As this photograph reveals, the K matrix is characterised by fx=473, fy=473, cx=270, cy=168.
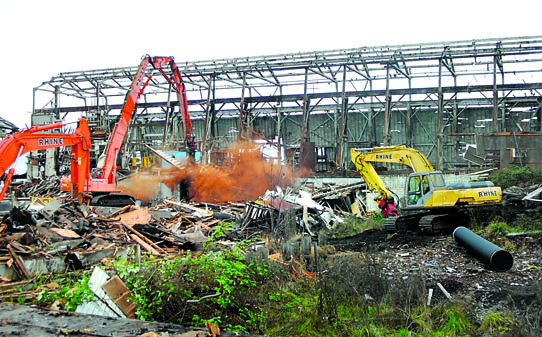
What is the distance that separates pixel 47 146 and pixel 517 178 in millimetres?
16700

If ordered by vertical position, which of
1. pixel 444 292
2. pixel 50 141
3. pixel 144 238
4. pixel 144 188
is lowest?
pixel 444 292

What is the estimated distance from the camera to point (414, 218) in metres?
15.9

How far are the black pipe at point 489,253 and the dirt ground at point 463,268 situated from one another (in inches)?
5.8

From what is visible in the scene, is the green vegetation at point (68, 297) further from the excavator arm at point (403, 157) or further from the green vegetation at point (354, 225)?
the excavator arm at point (403, 157)

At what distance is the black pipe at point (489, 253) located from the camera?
9797mm

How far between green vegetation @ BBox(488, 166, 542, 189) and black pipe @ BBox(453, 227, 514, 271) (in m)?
7.47

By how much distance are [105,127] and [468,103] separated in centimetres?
2453

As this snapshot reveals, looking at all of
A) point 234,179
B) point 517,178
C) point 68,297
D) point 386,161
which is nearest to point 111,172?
point 234,179

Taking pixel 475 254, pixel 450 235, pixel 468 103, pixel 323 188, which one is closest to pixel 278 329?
pixel 475 254

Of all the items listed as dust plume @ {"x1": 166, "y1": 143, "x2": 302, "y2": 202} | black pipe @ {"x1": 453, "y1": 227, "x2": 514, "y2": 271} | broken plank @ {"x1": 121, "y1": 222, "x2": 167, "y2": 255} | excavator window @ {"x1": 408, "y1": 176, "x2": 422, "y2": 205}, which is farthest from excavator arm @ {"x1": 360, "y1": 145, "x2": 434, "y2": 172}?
broken plank @ {"x1": 121, "y1": 222, "x2": 167, "y2": 255}

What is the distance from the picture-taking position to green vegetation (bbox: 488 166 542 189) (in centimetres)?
1782

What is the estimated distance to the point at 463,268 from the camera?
33.7ft

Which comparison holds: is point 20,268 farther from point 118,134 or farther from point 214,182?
point 214,182

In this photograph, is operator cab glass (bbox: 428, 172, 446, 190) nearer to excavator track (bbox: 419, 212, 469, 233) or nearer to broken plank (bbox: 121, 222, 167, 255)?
excavator track (bbox: 419, 212, 469, 233)
